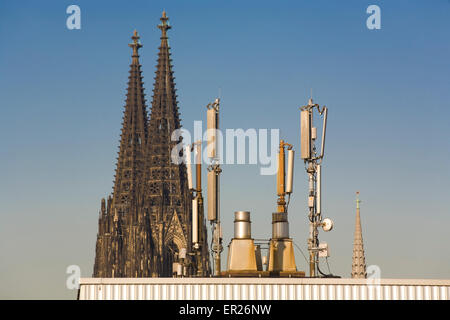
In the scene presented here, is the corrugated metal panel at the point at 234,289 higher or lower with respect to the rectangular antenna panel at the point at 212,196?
lower

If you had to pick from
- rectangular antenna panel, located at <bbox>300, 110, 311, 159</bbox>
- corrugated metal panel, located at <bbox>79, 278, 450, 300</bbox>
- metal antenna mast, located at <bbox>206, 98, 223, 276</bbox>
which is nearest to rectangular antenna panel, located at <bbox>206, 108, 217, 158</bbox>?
metal antenna mast, located at <bbox>206, 98, 223, 276</bbox>

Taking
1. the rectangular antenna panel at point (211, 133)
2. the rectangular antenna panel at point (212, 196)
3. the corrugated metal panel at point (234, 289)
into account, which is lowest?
the corrugated metal panel at point (234, 289)

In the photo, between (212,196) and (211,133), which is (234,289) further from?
(211,133)

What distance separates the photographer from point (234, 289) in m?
55.5

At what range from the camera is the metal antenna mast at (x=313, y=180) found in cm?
6450

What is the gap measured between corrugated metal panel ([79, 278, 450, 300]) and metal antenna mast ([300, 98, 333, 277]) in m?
8.03

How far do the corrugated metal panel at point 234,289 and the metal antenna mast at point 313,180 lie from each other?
803 cm

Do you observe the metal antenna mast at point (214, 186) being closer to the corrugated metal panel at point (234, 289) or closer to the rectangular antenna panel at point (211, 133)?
the rectangular antenna panel at point (211, 133)

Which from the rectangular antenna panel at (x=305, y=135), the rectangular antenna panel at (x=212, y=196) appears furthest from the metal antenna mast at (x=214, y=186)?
the rectangular antenna panel at (x=305, y=135)

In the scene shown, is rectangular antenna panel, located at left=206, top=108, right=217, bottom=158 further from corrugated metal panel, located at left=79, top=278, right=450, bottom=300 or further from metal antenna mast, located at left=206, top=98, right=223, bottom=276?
corrugated metal panel, located at left=79, top=278, right=450, bottom=300

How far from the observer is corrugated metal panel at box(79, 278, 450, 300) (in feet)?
181

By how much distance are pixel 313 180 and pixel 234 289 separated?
13.5 metres
